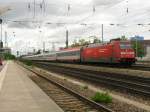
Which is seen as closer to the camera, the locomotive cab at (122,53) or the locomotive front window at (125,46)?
the locomotive cab at (122,53)

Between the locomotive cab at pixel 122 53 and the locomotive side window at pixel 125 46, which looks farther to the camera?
the locomotive side window at pixel 125 46

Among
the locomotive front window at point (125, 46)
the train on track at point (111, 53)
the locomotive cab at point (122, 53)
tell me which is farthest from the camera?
the locomotive front window at point (125, 46)

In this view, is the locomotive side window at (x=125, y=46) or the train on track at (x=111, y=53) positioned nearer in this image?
the train on track at (x=111, y=53)

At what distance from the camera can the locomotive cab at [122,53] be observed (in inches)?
1846

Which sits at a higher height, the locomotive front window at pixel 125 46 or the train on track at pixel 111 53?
the locomotive front window at pixel 125 46

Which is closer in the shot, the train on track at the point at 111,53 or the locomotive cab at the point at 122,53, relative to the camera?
the locomotive cab at the point at 122,53

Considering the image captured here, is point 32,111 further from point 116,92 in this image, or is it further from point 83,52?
point 83,52

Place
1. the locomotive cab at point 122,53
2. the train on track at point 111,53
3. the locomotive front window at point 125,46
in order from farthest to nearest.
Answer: the locomotive front window at point 125,46, the train on track at point 111,53, the locomotive cab at point 122,53

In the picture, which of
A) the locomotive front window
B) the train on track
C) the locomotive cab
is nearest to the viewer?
the locomotive cab

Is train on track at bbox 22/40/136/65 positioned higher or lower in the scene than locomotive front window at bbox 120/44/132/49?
lower

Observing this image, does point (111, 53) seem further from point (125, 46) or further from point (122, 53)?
point (122, 53)

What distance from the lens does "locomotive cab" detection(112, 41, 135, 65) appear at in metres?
46.9

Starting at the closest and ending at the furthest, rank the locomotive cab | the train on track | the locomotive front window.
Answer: the locomotive cab < the train on track < the locomotive front window

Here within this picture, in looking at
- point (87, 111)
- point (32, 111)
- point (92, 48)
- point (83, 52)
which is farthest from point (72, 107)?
point (83, 52)
